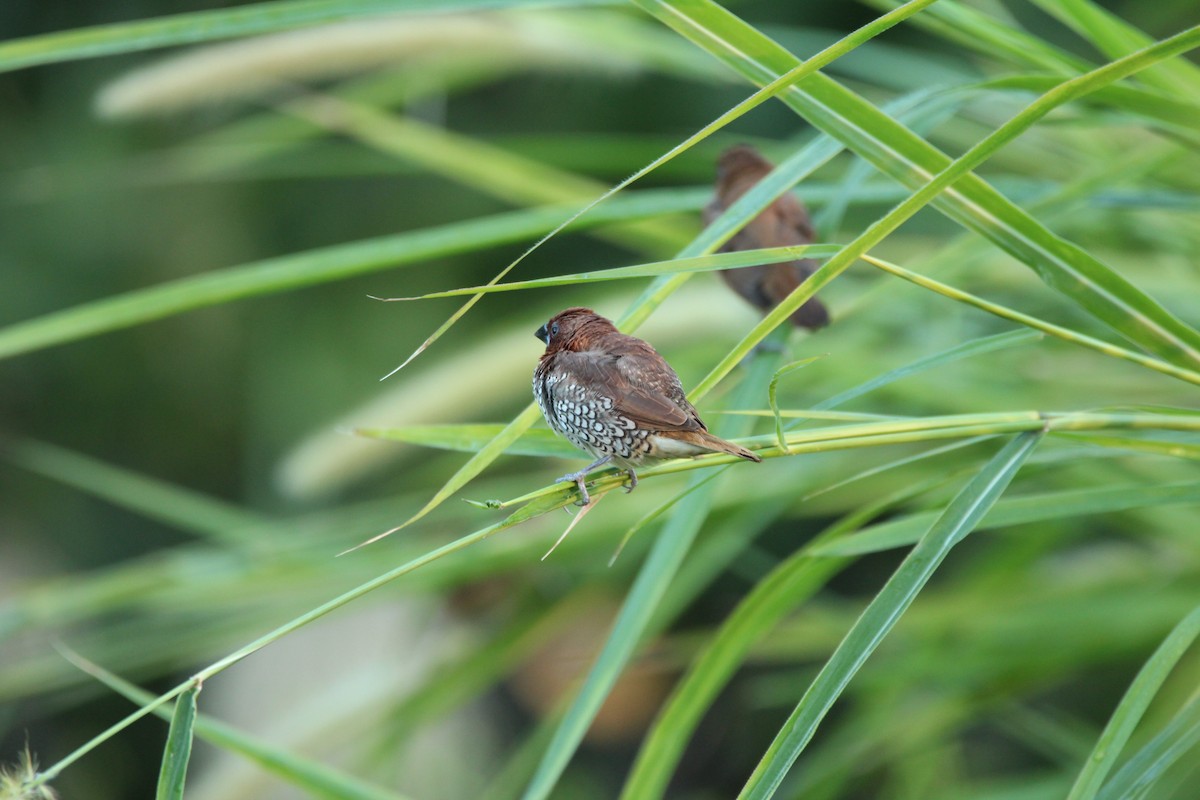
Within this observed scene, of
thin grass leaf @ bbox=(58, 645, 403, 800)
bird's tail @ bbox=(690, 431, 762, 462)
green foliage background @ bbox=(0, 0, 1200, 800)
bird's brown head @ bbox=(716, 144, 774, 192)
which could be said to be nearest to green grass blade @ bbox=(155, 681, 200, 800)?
green foliage background @ bbox=(0, 0, 1200, 800)

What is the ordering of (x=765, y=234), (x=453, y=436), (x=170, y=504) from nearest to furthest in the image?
(x=453, y=436) < (x=765, y=234) < (x=170, y=504)

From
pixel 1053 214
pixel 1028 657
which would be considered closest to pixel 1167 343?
pixel 1053 214

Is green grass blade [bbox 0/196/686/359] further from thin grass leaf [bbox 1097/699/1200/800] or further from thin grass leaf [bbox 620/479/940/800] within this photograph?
thin grass leaf [bbox 1097/699/1200/800]

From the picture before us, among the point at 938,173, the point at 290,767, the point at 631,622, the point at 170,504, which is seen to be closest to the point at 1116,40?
the point at 938,173

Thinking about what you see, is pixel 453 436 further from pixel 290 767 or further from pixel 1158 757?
pixel 1158 757

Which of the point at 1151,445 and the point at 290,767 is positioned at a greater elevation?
the point at 290,767

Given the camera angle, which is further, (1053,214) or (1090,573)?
(1090,573)

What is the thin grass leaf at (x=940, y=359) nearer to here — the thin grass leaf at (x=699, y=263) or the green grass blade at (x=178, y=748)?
the thin grass leaf at (x=699, y=263)

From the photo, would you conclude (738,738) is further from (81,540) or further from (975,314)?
(81,540)
